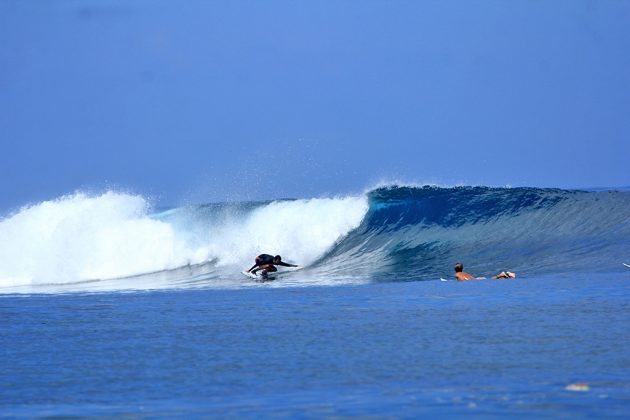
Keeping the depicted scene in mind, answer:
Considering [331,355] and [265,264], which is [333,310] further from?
[265,264]

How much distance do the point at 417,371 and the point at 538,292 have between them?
6.53 meters

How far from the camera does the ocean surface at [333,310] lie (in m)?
7.60

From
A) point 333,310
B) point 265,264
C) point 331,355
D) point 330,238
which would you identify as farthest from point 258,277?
point 331,355

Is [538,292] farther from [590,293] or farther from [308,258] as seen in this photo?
[308,258]

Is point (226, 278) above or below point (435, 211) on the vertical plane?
below

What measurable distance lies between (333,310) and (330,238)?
13.2 metres

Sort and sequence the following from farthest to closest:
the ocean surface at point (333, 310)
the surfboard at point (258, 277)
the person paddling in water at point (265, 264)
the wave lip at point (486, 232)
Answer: the person paddling in water at point (265, 264) < the wave lip at point (486, 232) < the surfboard at point (258, 277) < the ocean surface at point (333, 310)

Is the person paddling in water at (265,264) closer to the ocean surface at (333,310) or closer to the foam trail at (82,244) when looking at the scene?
the ocean surface at (333,310)

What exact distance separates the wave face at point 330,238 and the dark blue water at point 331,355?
5565 millimetres

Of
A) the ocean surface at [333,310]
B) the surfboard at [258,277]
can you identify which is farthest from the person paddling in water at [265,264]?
the ocean surface at [333,310]

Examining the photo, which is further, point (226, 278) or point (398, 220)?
point (398, 220)

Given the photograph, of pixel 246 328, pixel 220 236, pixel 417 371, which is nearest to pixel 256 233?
pixel 220 236

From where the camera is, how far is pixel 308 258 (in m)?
25.0

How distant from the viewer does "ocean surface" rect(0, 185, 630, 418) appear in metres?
7.60
